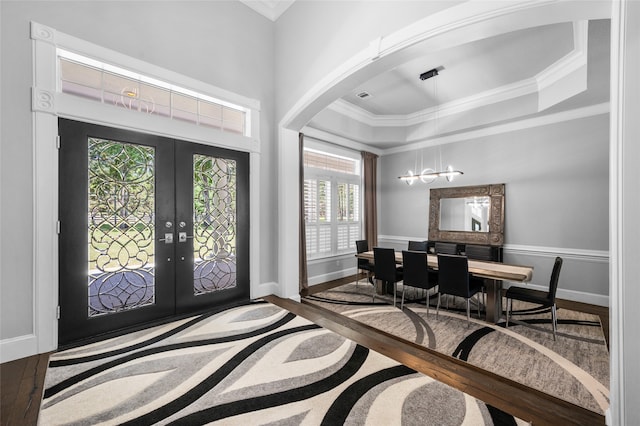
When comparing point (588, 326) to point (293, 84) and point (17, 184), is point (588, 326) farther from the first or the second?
point (17, 184)

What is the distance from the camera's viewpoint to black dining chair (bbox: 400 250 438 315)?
3.62m

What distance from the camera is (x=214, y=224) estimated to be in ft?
11.7

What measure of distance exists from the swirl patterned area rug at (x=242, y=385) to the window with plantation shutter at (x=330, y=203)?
2.64 m

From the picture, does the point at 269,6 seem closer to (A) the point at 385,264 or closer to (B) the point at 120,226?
(B) the point at 120,226

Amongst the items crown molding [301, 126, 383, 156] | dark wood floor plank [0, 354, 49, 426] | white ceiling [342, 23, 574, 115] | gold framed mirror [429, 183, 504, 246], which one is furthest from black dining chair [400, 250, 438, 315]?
dark wood floor plank [0, 354, 49, 426]

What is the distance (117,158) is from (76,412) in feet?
7.34

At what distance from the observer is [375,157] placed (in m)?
6.39

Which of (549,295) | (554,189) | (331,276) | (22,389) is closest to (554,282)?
(549,295)

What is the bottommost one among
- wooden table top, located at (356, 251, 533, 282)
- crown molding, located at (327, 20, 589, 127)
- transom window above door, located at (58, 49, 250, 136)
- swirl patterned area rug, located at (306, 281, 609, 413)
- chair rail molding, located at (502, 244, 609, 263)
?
swirl patterned area rug, located at (306, 281, 609, 413)

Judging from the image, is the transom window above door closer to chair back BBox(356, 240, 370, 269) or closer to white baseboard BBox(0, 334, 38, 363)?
white baseboard BBox(0, 334, 38, 363)

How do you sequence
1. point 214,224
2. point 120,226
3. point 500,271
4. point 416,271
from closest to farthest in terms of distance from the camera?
1. point 120,226
2. point 500,271
3. point 214,224
4. point 416,271

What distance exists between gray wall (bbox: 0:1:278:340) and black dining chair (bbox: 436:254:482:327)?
7.75 feet

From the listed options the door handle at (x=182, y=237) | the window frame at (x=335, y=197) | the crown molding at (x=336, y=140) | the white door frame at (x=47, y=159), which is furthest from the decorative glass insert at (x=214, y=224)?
the crown molding at (x=336, y=140)

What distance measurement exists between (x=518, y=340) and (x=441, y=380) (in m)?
1.41
